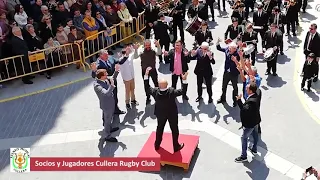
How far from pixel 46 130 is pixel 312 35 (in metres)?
8.01

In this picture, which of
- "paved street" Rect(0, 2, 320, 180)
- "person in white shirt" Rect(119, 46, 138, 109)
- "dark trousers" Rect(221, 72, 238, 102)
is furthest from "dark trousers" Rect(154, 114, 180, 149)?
"dark trousers" Rect(221, 72, 238, 102)

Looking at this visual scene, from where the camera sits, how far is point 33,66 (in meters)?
14.2

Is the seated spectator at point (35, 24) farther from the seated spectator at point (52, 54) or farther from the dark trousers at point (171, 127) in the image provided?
the dark trousers at point (171, 127)

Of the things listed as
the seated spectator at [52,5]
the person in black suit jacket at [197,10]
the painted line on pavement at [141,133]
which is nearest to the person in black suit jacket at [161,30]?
the person in black suit jacket at [197,10]

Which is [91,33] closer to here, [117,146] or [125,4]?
[125,4]

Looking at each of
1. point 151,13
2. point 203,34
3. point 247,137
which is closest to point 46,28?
point 151,13

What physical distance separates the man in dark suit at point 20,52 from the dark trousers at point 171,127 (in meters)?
5.51

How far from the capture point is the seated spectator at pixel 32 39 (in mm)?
13797

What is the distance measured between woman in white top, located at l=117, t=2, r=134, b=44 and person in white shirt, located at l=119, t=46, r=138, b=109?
403cm

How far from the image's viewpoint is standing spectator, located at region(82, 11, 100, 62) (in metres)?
14.9

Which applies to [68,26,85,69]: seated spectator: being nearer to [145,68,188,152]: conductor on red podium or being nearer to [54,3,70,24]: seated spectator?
[54,3,70,24]: seated spectator

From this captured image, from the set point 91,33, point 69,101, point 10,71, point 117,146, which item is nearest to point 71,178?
point 117,146

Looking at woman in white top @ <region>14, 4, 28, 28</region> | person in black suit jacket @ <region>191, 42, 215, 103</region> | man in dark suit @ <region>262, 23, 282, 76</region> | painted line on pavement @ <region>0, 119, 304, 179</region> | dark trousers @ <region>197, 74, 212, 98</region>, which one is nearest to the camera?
painted line on pavement @ <region>0, 119, 304, 179</region>

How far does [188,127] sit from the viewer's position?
38.5ft
